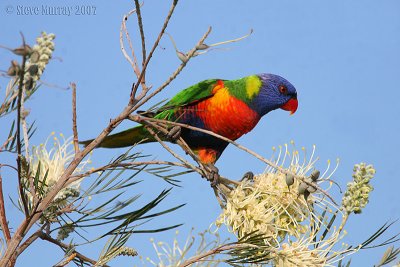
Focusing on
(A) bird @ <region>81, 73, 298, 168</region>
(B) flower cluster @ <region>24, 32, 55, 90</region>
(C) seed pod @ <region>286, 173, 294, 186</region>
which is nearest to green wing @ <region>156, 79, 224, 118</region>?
(A) bird @ <region>81, 73, 298, 168</region>

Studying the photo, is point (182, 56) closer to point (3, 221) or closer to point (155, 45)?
point (155, 45)

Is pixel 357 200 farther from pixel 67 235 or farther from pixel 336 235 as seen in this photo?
pixel 67 235

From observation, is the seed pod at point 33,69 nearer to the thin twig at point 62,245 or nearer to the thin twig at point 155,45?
the thin twig at point 155,45

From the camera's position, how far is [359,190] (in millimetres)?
1422

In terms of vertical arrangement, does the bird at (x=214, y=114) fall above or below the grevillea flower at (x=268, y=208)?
above

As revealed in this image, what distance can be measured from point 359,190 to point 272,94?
2050 millimetres

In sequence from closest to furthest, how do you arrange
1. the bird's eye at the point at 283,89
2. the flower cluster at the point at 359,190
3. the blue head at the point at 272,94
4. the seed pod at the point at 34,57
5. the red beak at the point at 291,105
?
the seed pod at the point at 34,57, the flower cluster at the point at 359,190, the blue head at the point at 272,94, the bird's eye at the point at 283,89, the red beak at the point at 291,105

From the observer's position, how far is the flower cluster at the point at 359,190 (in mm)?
1415

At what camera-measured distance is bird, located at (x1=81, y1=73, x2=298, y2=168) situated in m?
3.13

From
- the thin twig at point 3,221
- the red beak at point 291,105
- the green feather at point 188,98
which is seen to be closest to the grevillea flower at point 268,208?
the thin twig at point 3,221

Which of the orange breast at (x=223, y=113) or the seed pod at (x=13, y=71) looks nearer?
the seed pod at (x=13, y=71)

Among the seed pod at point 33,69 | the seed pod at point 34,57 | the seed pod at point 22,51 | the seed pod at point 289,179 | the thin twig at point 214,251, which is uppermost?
the seed pod at point 289,179

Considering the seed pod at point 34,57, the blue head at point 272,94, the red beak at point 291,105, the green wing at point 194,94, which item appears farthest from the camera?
the red beak at point 291,105

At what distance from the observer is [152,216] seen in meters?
1.60
